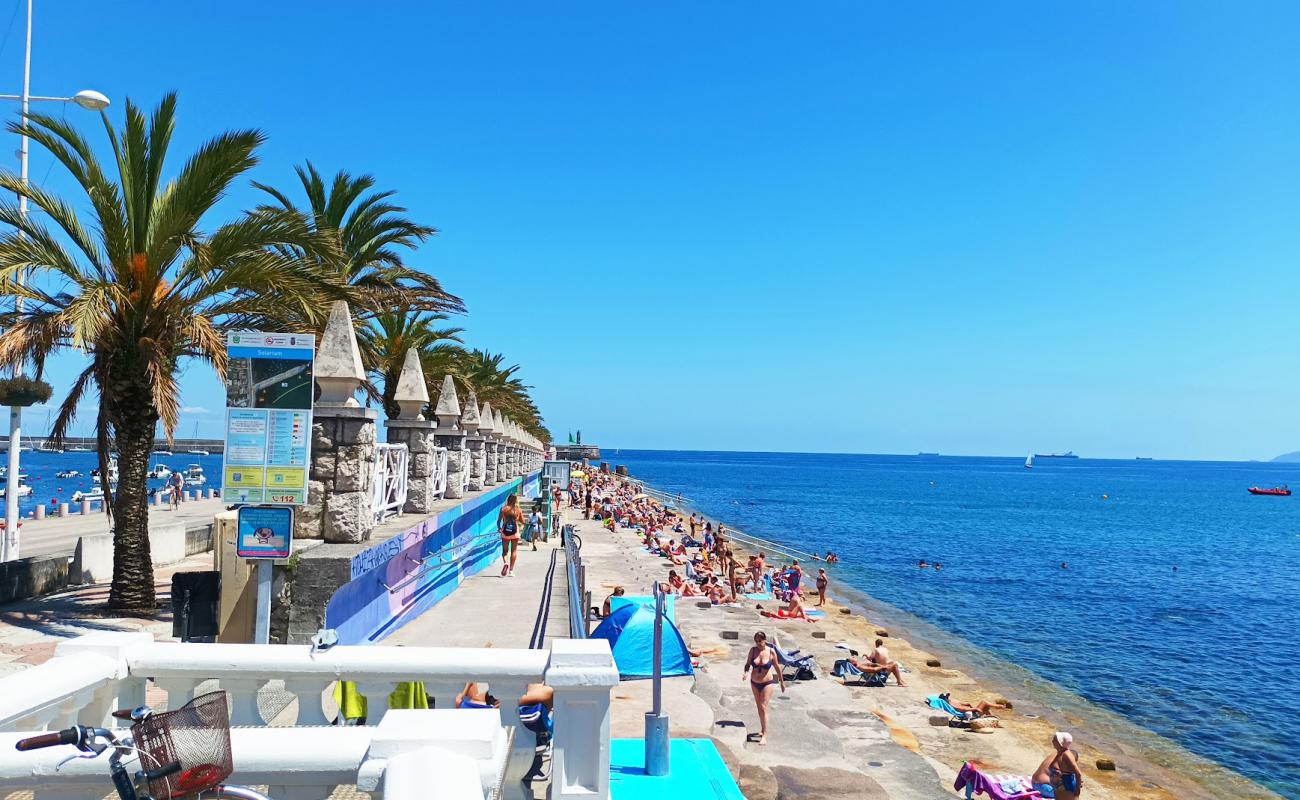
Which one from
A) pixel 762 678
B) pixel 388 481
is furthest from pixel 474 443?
pixel 762 678

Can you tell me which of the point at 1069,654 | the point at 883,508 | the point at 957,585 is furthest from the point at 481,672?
the point at 883,508

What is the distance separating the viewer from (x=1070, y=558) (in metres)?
49.0

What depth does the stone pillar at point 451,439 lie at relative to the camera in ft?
54.5

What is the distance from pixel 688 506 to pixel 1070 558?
42.7 metres

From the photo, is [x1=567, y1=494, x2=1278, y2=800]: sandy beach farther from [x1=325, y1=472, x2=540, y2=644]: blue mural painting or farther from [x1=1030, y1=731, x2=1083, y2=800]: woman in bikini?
[x1=325, y1=472, x2=540, y2=644]: blue mural painting

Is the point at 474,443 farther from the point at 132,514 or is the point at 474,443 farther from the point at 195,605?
the point at 195,605

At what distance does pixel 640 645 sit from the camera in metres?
8.30

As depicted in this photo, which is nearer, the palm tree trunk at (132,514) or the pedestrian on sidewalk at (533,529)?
the palm tree trunk at (132,514)

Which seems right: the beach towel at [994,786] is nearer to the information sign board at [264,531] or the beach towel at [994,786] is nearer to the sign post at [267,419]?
the sign post at [267,419]

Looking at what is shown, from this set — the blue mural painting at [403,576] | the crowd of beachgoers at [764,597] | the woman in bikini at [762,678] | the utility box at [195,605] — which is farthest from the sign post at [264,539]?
the woman in bikini at [762,678]

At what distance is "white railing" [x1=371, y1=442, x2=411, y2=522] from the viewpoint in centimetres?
1020

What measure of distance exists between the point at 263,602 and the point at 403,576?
4040 mm

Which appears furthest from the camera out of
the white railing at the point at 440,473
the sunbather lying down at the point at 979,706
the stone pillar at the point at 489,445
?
the stone pillar at the point at 489,445

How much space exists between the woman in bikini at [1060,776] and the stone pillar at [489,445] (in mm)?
15012
